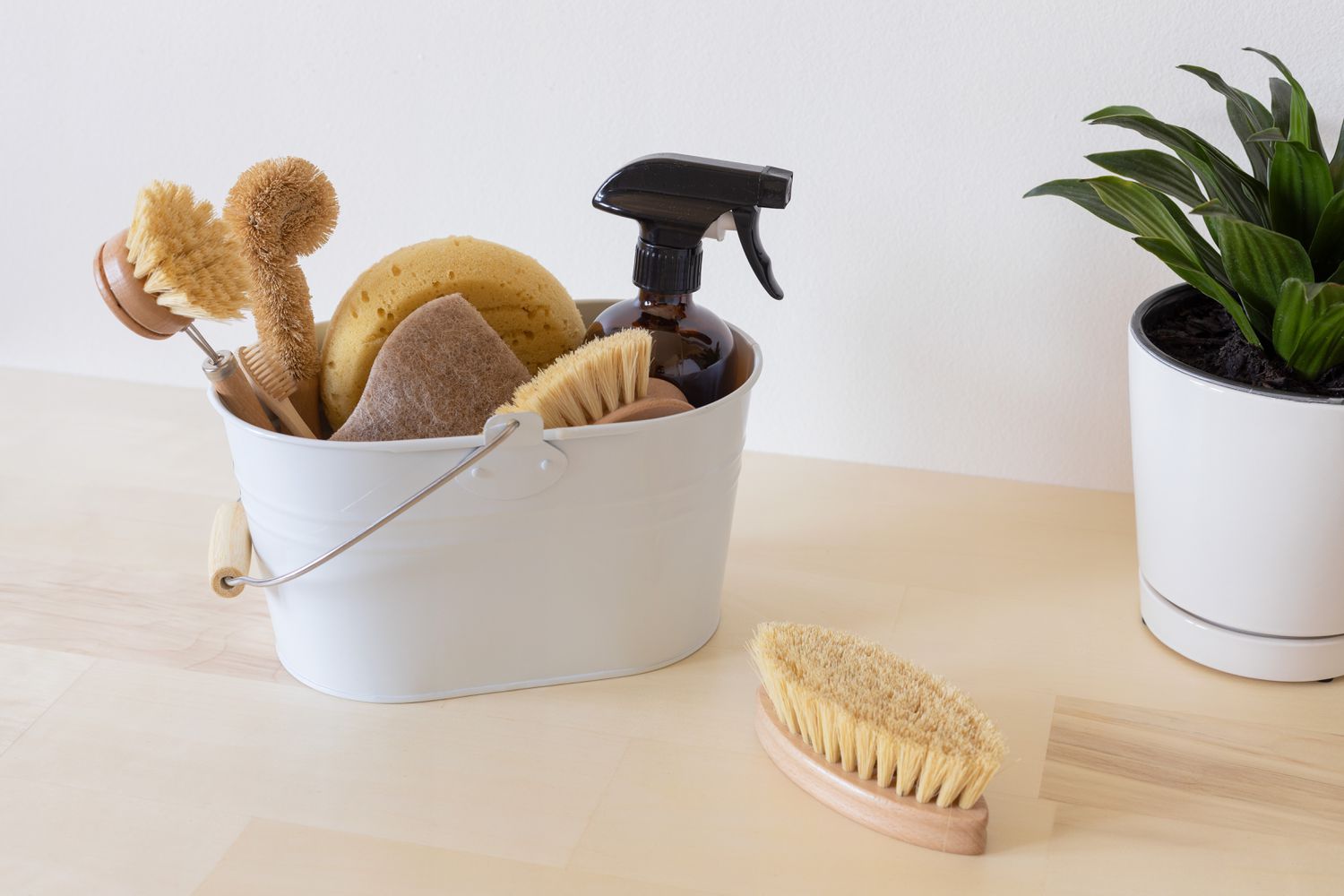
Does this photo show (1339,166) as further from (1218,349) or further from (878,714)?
(878,714)

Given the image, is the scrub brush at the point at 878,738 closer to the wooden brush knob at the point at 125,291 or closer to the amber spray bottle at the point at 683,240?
the amber spray bottle at the point at 683,240

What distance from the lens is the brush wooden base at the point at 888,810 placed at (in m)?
0.46

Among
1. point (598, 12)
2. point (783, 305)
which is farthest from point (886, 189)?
point (598, 12)

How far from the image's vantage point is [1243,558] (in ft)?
1.79

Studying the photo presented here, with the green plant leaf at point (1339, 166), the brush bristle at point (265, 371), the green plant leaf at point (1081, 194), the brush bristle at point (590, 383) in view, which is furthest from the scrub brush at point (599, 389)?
the green plant leaf at point (1339, 166)

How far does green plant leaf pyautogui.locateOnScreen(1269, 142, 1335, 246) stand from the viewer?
53 cm

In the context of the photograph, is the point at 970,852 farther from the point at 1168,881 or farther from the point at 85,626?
the point at 85,626

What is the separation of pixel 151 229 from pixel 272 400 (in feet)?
0.31

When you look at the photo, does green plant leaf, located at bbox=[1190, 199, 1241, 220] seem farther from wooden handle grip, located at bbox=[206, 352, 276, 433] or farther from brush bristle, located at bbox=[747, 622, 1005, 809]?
wooden handle grip, located at bbox=[206, 352, 276, 433]

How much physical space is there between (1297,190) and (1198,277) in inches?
2.2

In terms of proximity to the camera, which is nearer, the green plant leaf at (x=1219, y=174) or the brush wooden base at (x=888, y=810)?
the brush wooden base at (x=888, y=810)

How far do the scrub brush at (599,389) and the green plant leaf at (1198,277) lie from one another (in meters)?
0.22

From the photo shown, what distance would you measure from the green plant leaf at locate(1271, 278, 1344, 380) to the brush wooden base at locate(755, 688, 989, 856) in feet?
0.78

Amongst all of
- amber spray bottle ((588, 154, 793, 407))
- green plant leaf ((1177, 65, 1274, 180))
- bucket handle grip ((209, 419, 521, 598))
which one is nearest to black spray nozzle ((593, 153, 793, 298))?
amber spray bottle ((588, 154, 793, 407))
